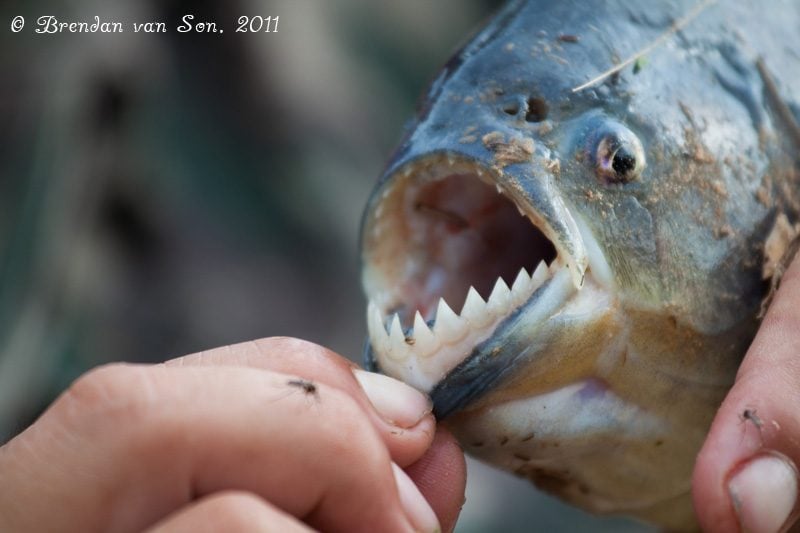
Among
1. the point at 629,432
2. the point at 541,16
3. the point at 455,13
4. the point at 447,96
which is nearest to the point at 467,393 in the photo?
the point at 629,432

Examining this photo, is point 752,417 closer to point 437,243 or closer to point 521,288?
point 521,288

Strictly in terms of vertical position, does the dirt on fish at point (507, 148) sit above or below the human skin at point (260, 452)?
above

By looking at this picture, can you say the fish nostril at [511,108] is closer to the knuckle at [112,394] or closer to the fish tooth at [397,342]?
the fish tooth at [397,342]

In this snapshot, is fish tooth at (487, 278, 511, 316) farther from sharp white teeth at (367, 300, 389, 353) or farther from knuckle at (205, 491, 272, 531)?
knuckle at (205, 491, 272, 531)

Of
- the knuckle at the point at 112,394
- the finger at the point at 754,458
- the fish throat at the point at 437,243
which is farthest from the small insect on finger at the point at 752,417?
the knuckle at the point at 112,394

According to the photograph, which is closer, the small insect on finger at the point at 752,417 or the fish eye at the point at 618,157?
the small insect on finger at the point at 752,417

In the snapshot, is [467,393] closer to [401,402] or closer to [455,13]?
[401,402]
